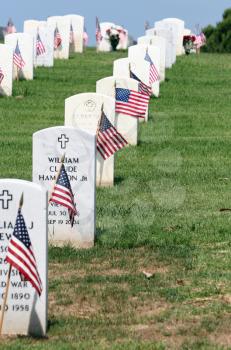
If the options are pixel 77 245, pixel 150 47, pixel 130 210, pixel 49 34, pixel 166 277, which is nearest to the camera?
pixel 166 277

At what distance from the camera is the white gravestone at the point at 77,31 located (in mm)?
43250

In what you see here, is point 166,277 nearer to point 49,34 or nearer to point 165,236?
point 165,236

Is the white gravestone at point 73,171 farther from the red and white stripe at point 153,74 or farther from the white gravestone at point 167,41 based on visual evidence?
the white gravestone at point 167,41

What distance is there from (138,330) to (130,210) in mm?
5320

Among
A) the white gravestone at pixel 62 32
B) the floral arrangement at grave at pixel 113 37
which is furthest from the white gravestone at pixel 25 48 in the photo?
the floral arrangement at grave at pixel 113 37

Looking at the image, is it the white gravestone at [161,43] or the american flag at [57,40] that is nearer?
the white gravestone at [161,43]

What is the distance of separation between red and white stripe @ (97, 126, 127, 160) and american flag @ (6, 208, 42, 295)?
270 inches

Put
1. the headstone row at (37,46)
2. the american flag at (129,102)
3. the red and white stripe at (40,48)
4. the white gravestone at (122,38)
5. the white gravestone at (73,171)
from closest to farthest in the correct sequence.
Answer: the white gravestone at (73,171), the american flag at (129,102), the headstone row at (37,46), the red and white stripe at (40,48), the white gravestone at (122,38)

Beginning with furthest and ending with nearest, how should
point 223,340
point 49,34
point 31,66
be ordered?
point 49,34 < point 31,66 < point 223,340

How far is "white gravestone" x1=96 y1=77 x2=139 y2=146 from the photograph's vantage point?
20391 millimetres

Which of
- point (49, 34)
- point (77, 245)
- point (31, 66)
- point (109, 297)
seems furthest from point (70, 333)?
point (49, 34)

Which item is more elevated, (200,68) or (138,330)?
(138,330)

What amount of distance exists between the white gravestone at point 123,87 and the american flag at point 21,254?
438 inches

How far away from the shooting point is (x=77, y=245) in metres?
13.0
